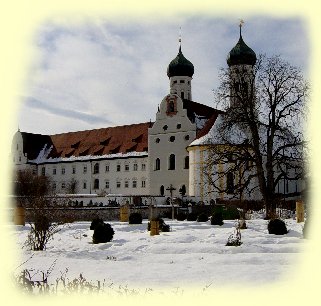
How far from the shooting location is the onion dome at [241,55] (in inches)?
1948

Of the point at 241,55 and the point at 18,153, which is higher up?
the point at 241,55

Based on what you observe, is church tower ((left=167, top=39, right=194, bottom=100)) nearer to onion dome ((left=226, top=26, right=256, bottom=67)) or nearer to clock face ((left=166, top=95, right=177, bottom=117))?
clock face ((left=166, top=95, right=177, bottom=117))

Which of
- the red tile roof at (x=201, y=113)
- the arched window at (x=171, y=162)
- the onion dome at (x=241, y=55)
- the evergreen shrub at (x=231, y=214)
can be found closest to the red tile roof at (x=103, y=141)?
the arched window at (x=171, y=162)

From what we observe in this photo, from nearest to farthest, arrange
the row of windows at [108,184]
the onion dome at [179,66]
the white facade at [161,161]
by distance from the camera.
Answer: the white facade at [161,161]
the row of windows at [108,184]
the onion dome at [179,66]

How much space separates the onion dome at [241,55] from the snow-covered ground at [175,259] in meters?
30.2

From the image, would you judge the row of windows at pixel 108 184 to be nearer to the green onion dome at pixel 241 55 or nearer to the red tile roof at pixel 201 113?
the red tile roof at pixel 201 113

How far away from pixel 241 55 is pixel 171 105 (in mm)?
8949

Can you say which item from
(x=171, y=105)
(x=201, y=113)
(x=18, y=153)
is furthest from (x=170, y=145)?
(x=18, y=153)

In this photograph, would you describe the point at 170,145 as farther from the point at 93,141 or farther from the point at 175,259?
the point at 175,259

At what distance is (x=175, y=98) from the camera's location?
54.8 m

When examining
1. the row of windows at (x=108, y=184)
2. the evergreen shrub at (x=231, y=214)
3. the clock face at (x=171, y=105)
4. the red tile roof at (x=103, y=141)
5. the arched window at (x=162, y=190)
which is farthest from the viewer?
the red tile roof at (x=103, y=141)

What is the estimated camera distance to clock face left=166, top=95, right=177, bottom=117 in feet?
180

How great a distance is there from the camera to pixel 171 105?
181ft

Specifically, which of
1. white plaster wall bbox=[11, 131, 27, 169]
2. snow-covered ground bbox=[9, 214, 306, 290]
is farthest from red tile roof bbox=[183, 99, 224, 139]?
snow-covered ground bbox=[9, 214, 306, 290]
